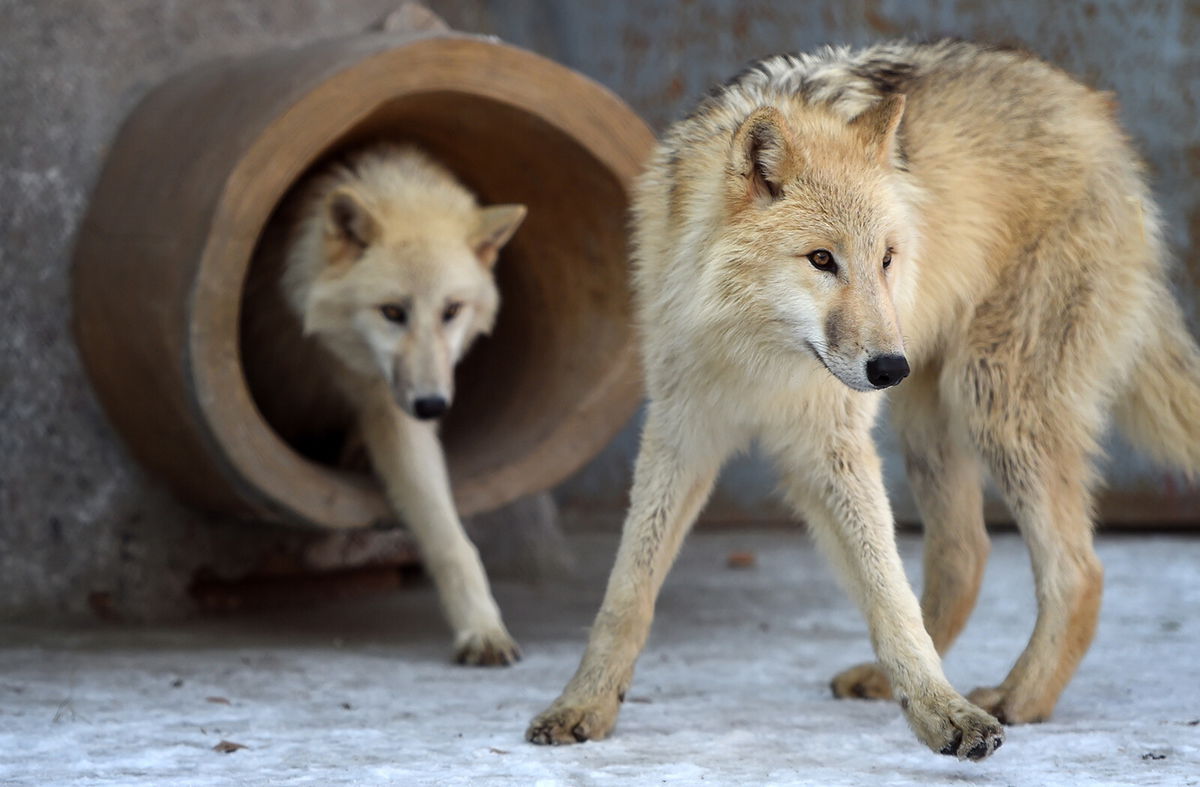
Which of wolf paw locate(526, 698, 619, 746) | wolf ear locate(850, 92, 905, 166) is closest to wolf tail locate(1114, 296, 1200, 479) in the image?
wolf ear locate(850, 92, 905, 166)

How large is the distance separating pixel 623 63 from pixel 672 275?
3.61 m

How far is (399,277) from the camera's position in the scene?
468 centimetres

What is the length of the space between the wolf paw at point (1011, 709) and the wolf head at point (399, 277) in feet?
6.39

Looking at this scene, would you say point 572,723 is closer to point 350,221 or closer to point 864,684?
point 864,684

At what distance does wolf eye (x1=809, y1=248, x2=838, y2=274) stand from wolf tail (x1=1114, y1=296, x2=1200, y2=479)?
4.30ft

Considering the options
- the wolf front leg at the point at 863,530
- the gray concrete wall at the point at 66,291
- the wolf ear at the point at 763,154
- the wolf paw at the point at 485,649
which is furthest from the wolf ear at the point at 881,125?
the gray concrete wall at the point at 66,291

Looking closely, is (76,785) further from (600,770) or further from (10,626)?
(10,626)

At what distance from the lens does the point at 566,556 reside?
617cm

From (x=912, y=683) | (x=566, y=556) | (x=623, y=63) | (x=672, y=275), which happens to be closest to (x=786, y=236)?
(x=672, y=275)

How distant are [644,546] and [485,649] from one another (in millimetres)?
1095

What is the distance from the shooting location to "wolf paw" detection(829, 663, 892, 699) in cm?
382

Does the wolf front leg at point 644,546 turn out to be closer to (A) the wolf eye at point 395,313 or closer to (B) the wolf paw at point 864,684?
(B) the wolf paw at point 864,684

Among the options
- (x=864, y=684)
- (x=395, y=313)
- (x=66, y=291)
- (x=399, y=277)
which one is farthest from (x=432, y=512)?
(x=864, y=684)

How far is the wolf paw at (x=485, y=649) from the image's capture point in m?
4.39
